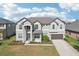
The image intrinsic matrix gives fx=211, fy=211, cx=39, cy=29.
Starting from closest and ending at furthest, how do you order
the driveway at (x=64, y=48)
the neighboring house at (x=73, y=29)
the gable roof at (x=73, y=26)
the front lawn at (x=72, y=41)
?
1. the driveway at (x=64, y=48)
2. the front lawn at (x=72, y=41)
3. the neighboring house at (x=73, y=29)
4. the gable roof at (x=73, y=26)

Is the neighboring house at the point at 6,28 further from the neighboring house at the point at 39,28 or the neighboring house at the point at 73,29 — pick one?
the neighboring house at the point at 73,29

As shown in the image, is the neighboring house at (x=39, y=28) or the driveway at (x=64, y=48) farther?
the neighboring house at (x=39, y=28)

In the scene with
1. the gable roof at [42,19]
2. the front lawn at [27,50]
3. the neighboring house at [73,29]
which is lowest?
the front lawn at [27,50]

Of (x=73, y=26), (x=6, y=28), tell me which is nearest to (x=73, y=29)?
(x=73, y=26)

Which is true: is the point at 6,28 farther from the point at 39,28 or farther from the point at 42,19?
the point at 42,19

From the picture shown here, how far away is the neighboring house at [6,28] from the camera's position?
765 cm

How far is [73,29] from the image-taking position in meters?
7.95

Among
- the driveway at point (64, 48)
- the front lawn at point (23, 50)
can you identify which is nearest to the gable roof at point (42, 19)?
the driveway at point (64, 48)

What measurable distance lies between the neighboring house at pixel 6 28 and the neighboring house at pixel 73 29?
202 cm

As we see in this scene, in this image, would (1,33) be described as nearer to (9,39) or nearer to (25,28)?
(9,39)

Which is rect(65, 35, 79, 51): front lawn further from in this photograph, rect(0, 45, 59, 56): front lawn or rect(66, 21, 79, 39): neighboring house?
rect(0, 45, 59, 56): front lawn

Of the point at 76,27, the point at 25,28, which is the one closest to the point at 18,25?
the point at 25,28

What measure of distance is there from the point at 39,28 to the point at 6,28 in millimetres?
1216

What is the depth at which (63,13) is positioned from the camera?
295 inches
